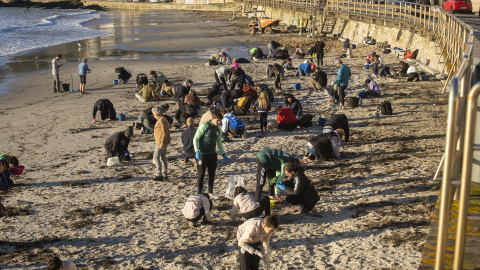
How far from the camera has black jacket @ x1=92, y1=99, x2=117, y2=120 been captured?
50.3 ft

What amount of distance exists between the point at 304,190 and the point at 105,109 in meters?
9.10

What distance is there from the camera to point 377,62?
67.7ft

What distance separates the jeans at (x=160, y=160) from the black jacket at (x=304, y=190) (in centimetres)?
300

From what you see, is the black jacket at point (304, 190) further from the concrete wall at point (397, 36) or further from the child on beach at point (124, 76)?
the child on beach at point (124, 76)

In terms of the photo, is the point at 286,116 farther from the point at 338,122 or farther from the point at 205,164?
the point at 205,164

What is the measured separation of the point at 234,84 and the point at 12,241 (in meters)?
10.9

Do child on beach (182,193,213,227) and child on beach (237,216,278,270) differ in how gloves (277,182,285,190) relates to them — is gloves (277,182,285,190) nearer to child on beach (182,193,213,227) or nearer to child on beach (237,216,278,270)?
child on beach (182,193,213,227)

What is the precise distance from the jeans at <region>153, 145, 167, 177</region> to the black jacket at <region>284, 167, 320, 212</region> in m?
3.00

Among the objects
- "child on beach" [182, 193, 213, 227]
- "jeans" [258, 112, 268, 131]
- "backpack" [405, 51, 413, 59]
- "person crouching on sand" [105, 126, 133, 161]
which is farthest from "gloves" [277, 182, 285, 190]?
"backpack" [405, 51, 413, 59]

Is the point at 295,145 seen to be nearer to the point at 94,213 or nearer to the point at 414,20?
the point at 94,213

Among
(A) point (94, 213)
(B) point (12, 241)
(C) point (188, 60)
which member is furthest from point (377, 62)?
(B) point (12, 241)

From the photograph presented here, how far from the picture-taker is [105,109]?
1563cm

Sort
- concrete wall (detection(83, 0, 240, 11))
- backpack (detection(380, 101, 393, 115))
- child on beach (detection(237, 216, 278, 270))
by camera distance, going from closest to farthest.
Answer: child on beach (detection(237, 216, 278, 270)), backpack (detection(380, 101, 393, 115)), concrete wall (detection(83, 0, 240, 11))

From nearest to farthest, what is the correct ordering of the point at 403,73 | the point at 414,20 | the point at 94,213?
the point at 94,213, the point at 403,73, the point at 414,20
